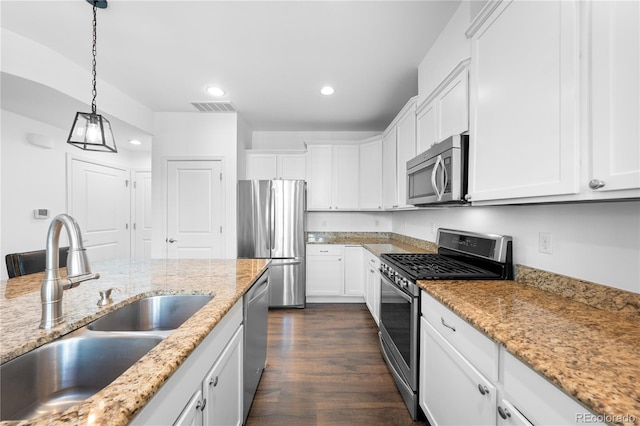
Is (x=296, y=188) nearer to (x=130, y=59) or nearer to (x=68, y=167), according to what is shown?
(x=130, y=59)

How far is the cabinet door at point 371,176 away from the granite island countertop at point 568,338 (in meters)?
2.55

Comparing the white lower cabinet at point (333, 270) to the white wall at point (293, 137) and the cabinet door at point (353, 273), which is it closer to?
the cabinet door at point (353, 273)

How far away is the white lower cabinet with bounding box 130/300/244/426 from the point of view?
0.71m

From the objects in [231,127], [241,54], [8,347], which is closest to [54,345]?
[8,347]

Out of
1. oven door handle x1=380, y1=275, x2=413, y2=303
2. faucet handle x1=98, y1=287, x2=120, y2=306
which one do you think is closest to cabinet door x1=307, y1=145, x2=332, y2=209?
oven door handle x1=380, y1=275, x2=413, y2=303

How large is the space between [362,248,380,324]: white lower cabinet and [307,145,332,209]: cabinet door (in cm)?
106

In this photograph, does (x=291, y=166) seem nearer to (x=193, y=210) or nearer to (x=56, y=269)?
(x=193, y=210)

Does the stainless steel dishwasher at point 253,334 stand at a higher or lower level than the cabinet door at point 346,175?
lower

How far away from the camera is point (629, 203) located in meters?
1.04

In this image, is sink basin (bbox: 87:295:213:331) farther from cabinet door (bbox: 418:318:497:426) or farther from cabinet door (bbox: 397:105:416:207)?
cabinet door (bbox: 397:105:416:207)

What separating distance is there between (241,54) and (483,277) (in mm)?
2597

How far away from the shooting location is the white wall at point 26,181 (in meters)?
2.72

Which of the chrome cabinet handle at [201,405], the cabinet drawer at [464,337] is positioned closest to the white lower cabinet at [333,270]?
the cabinet drawer at [464,337]

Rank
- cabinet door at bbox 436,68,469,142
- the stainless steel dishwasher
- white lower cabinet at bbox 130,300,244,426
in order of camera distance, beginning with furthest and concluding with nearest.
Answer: cabinet door at bbox 436,68,469,142, the stainless steel dishwasher, white lower cabinet at bbox 130,300,244,426
